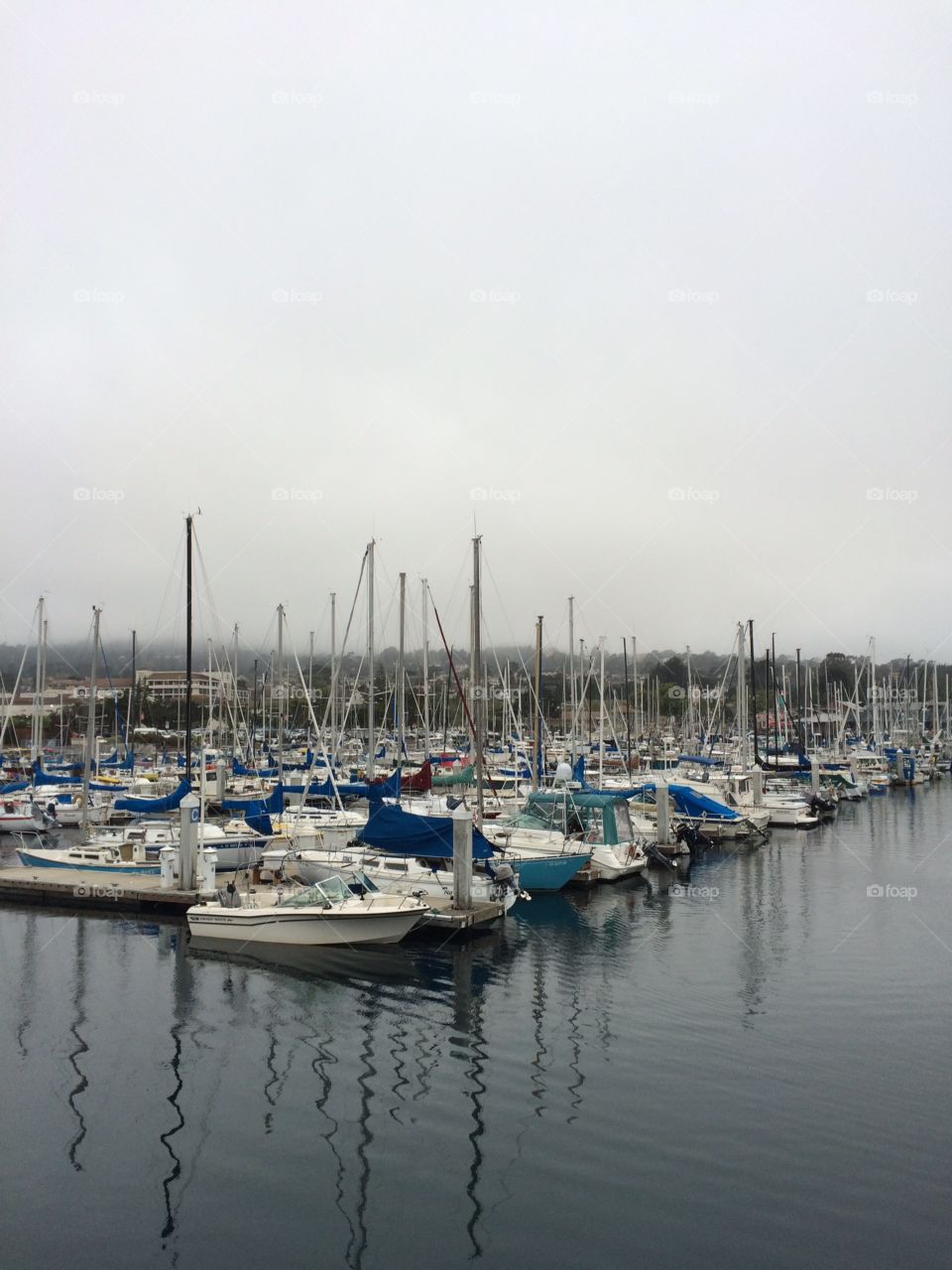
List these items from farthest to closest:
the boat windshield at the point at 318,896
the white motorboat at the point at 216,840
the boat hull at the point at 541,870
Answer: the white motorboat at the point at 216,840 → the boat hull at the point at 541,870 → the boat windshield at the point at 318,896

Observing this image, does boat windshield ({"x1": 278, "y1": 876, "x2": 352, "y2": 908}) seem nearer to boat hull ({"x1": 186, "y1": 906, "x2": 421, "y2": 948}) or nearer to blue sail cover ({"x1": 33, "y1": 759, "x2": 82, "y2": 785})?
boat hull ({"x1": 186, "y1": 906, "x2": 421, "y2": 948})

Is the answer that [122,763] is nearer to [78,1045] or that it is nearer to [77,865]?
[77,865]

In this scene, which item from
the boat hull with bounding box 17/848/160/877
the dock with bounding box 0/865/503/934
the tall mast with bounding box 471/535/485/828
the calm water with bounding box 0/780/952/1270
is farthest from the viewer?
the tall mast with bounding box 471/535/485/828

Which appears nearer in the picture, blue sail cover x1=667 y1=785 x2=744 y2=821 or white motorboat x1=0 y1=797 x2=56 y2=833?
white motorboat x1=0 y1=797 x2=56 y2=833

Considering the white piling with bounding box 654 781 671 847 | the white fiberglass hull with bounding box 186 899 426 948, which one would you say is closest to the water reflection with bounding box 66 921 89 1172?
the white fiberglass hull with bounding box 186 899 426 948

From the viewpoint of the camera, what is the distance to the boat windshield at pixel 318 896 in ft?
76.3

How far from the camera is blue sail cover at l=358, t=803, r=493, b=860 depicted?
2830 cm

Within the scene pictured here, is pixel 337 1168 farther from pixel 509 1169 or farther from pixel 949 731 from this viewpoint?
pixel 949 731

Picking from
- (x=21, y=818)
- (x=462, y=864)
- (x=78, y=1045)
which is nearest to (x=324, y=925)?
(x=462, y=864)

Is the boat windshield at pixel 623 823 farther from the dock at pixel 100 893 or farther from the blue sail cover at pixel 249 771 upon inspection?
the blue sail cover at pixel 249 771

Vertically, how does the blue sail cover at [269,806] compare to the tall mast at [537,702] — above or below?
below

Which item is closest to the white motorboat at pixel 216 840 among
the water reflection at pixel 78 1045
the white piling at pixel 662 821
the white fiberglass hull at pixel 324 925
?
the water reflection at pixel 78 1045

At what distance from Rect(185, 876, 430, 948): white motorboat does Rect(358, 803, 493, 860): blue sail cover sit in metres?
4.42

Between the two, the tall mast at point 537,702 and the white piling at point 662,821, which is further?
the tall mast at point 537,702
